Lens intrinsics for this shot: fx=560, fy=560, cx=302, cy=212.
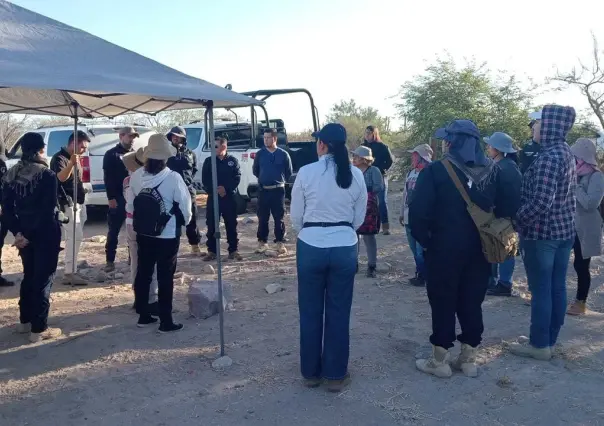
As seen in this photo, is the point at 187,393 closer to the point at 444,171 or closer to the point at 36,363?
the point at 36,363

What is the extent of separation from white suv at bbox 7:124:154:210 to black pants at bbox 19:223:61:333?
6.40 metres

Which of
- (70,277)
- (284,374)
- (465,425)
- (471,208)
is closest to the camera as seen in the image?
(465,425)

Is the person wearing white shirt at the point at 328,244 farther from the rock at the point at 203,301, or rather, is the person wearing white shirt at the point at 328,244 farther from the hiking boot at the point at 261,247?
the hiking boot at the point at 261,247

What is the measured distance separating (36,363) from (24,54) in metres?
2.49

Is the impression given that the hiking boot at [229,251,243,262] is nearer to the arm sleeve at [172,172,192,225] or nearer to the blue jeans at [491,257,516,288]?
the arm sleeve at [172,172,192,225]

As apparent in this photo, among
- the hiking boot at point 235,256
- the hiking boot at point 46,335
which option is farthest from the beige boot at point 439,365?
the hiking boot at point 235,256

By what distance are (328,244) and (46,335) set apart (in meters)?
2.95

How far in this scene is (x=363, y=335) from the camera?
17.4ft

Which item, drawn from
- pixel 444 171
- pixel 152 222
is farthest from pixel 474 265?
pixel 152 222

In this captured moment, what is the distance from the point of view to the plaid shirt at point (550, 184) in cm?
439

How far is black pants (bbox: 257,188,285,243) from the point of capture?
8734mm

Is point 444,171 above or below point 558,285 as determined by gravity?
above

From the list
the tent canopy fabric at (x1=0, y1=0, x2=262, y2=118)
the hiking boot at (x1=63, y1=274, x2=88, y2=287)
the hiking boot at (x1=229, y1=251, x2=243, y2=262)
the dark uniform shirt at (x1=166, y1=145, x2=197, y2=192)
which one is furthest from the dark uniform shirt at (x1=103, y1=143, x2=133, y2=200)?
the tent canopy fabric at (x1=0, y1=0, x2=262, y2=118)

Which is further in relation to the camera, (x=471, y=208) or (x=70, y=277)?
(x=70, y=277)
